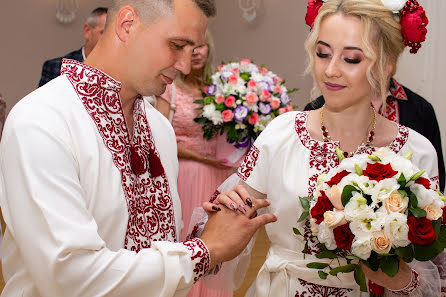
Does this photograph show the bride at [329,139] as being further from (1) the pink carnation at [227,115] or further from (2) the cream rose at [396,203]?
(1) the pink carnation at [227,115]

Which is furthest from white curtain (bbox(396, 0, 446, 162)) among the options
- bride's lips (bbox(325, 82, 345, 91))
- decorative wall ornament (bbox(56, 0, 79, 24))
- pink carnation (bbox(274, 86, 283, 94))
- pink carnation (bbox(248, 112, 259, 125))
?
decorative wall ornament (bbox(56, 0, 79, 24))

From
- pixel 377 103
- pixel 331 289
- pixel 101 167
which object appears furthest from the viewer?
pixel 377 103

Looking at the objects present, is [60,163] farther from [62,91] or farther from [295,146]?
[295,146]

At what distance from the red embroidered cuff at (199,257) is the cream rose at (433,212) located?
2.30 feet

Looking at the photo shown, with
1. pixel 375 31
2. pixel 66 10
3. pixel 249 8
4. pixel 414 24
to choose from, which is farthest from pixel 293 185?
pixel 66 10

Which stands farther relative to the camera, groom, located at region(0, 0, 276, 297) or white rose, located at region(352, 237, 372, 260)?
white rose, located at region(352, 237, 372, 260)

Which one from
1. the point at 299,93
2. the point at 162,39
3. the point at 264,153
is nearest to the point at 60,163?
the point at 162,39

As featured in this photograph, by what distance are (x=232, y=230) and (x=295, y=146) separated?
52 cm

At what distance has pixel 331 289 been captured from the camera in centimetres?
238

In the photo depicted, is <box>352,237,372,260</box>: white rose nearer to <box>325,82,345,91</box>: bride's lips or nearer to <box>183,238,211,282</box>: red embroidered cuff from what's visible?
<box>183,238,211,282</box>: red embroidered cuff

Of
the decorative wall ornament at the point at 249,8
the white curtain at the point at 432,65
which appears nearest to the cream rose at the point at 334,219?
the white curtain at the point at 432,65

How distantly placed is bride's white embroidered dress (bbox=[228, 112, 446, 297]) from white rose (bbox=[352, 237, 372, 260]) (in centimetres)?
33

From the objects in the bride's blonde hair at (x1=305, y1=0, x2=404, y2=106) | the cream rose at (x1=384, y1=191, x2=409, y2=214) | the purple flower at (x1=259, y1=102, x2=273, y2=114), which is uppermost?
the bride's blonde hair at (x1=305, y1=0, x2=404, y2=106)

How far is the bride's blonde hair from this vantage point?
2410 millimetres
